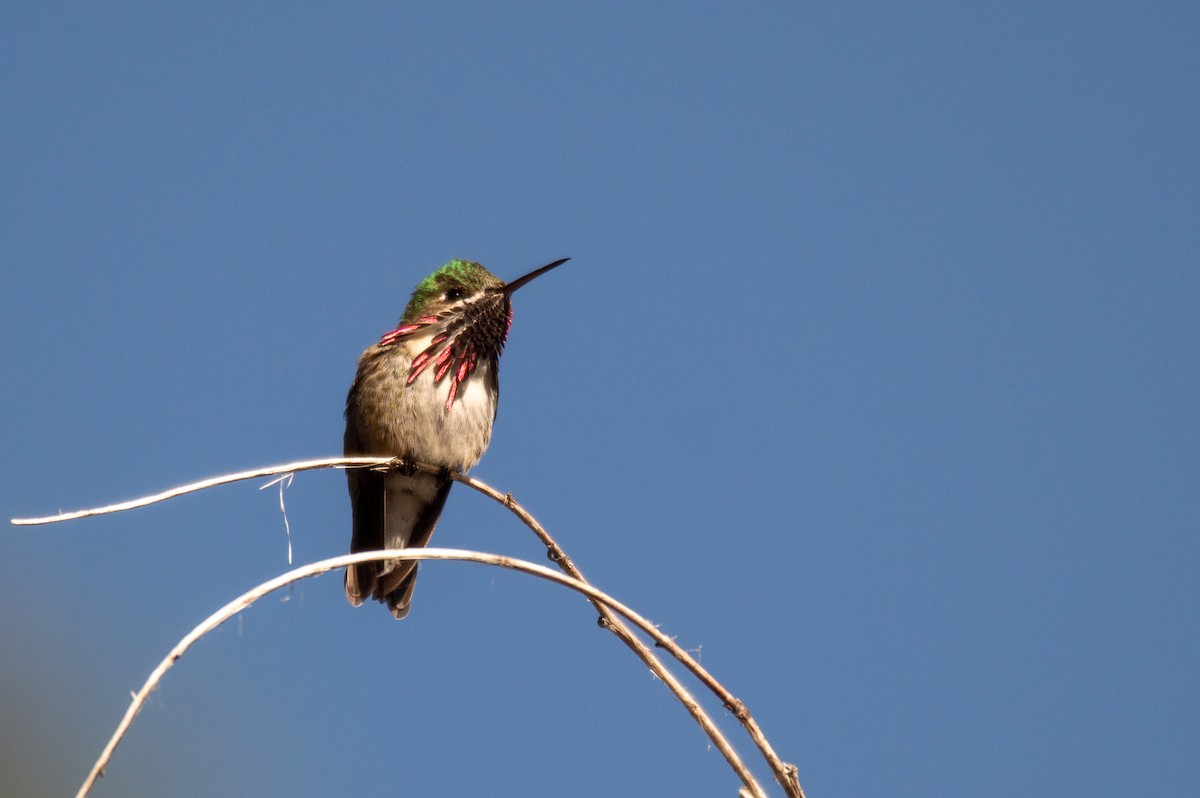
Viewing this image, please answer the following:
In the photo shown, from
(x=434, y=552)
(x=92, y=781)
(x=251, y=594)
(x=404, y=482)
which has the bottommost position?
(x=92, y=781)

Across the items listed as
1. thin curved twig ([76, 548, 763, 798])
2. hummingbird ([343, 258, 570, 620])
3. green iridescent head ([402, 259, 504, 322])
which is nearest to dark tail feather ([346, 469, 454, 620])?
hummingbird ([343, 258, 570, 620])

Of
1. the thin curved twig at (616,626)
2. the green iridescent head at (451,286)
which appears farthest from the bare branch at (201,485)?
Result: the green iridescent head at (451,286)

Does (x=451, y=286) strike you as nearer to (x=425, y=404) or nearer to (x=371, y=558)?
(x=425, y=404)

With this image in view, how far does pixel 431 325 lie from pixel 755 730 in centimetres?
412

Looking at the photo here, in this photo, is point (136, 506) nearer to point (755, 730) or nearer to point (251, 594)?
point (251, 594)

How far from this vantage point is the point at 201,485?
96.3 inches

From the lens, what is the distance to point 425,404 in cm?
542

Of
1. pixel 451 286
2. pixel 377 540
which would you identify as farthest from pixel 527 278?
pixel 377 540

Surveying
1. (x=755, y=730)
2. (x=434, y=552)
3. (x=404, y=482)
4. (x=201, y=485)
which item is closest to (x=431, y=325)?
(x=404, y=482)

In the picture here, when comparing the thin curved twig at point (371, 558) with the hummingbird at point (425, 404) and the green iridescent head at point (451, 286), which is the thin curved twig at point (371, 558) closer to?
the hummingbird at point (425, 404)

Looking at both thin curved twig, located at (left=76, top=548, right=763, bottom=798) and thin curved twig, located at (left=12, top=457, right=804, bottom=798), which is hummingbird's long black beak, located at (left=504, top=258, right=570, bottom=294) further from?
thin curved twig, located at (left=76, top=548, right=763, bottom=798)

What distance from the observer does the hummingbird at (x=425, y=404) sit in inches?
214

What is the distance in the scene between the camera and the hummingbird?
544cm

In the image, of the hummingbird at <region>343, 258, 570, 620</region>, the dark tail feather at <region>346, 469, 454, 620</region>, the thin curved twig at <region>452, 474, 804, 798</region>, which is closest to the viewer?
the thin curved twig at <region>452, 474, 804, 798</region>
